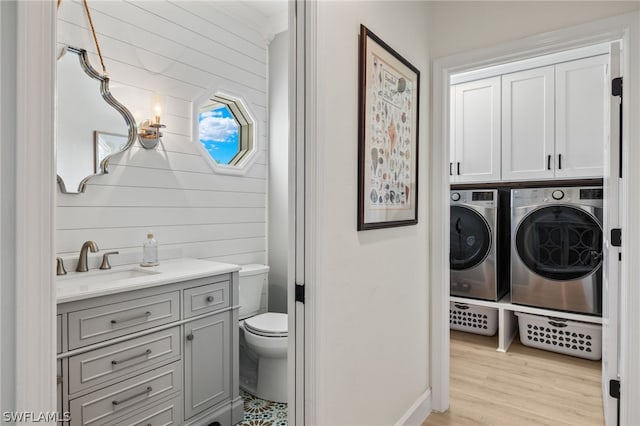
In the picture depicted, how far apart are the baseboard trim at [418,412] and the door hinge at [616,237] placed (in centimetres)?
130

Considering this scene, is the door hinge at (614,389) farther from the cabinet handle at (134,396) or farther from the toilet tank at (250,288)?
the cabinet handle at (134,396)

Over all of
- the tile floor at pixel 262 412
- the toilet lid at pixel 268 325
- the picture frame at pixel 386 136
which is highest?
the picture frame at pixel 386 136

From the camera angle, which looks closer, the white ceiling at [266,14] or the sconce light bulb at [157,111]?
the sconce light bulb at [157,111]

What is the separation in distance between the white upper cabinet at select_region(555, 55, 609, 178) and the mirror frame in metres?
3.21

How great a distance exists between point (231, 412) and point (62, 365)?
1016 mm

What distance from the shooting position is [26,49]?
624 mm

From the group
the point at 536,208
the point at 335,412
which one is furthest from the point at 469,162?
the point at 335,412

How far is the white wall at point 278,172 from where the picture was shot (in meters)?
3.12

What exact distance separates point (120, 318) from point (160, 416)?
0.56 m

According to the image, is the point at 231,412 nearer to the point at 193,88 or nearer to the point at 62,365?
the point at 62,365

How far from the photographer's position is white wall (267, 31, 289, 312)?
3.12 m

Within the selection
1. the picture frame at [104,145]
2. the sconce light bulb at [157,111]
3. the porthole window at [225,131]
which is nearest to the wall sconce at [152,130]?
the sconce light bulb at [157,111]

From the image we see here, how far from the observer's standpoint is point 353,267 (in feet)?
5.19

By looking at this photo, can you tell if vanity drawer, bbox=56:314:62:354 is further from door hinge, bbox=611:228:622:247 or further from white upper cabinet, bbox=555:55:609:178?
white upper cabinet, bbox=555:55:609:178
